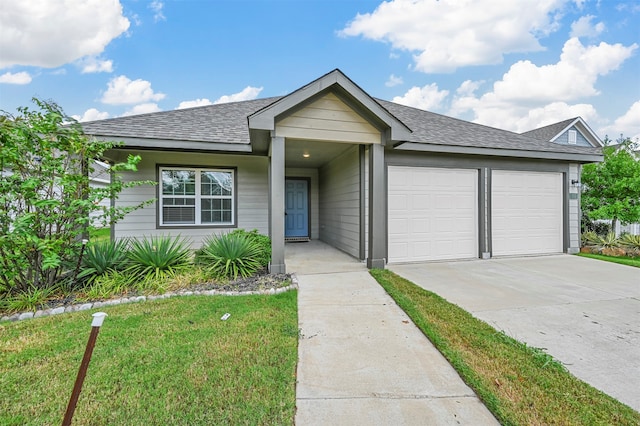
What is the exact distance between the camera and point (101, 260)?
183 inches

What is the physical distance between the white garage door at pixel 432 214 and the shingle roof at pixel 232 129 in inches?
32.9

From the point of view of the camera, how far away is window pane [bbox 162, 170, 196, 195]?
7125 millimetres

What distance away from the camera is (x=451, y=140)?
277 inches

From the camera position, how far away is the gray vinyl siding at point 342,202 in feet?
22.0

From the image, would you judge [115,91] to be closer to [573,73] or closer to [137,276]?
[137,276]

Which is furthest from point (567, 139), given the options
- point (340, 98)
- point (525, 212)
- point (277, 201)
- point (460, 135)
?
point (277, 201)

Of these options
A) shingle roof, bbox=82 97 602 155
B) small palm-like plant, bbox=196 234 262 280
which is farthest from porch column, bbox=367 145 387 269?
small palm-like plant, bbox=196 234 262 280

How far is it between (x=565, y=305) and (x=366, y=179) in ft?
12.7

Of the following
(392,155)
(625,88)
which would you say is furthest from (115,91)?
(625,88)

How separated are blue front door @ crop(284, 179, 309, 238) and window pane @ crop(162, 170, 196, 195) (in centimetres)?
352

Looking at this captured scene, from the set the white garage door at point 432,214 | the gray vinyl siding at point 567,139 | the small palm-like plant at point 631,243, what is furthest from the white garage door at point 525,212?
the gray vinyl siding at point 567,139

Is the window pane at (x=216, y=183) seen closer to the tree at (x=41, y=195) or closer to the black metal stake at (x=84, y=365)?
the tree at (x=41, y=195)

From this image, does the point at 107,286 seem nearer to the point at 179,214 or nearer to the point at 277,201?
the point at 277,201

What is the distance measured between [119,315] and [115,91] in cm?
1732
